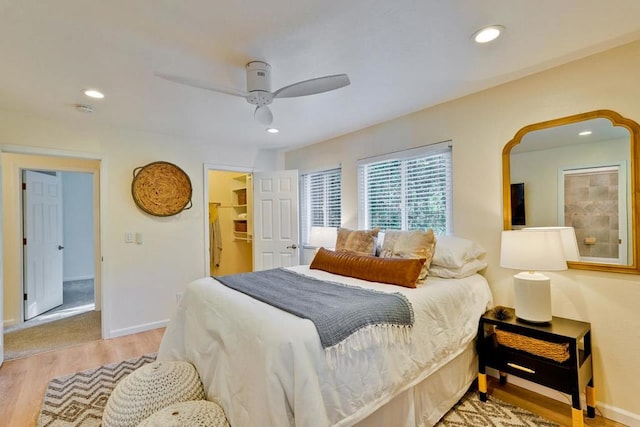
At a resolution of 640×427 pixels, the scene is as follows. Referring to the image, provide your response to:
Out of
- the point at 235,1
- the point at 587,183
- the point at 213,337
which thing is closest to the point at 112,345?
the point at 213,337

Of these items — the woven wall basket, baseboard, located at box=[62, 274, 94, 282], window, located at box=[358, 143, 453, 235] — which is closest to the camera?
window, located at box=[358, 143, 453, 235]

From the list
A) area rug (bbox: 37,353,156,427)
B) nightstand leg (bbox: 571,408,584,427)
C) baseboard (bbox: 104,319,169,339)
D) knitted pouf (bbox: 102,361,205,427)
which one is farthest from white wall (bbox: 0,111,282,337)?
nightstand leg (bbox: 571,408,584,427)

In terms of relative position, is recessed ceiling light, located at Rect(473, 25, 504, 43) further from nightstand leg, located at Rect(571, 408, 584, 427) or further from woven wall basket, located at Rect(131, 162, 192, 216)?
woven wall basket, located at Rect(131, 162, 192, 216)

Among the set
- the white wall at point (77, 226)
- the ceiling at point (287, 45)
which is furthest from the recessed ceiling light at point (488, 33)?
the white wall at point (77, 226)

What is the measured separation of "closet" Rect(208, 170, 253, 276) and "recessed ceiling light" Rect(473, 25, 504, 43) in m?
4.18

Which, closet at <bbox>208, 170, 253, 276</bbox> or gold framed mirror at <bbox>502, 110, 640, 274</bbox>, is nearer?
gold framed mirror at <bbox>502, 110, 640, 274</bbox>

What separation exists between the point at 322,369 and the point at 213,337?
0.78 m

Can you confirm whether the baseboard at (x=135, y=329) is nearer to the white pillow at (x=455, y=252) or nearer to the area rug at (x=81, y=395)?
the area rug at (x=81, y=395)

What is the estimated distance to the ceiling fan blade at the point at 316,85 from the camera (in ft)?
5.82

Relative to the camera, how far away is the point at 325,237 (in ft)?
11.9

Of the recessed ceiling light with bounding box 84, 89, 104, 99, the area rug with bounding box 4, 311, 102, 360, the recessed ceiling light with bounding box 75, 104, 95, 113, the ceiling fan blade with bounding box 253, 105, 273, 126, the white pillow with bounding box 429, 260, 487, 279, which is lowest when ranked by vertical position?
the area rug with bounding box 4, 311, 102, 360

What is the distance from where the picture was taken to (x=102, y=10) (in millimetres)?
1488

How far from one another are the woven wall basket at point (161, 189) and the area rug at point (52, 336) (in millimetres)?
1550

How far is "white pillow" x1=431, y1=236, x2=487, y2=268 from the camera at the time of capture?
7.61 feet
